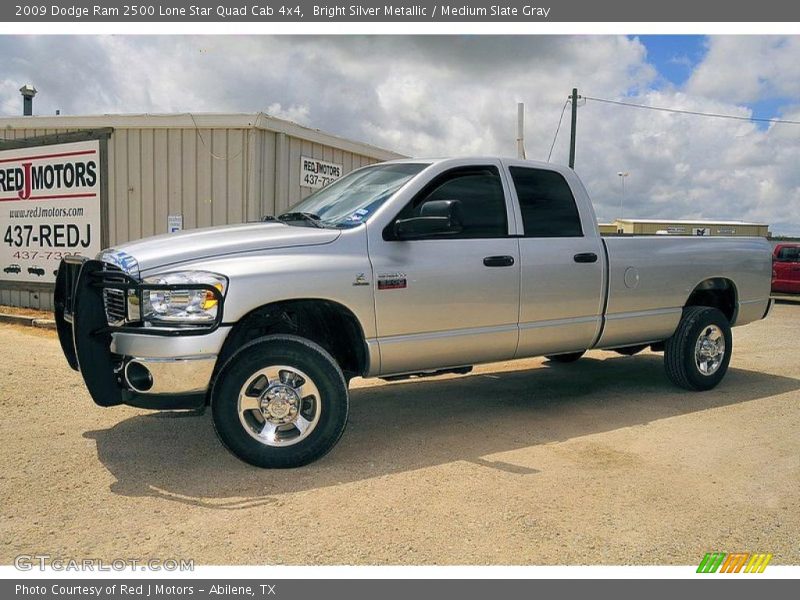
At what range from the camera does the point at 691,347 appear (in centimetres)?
630

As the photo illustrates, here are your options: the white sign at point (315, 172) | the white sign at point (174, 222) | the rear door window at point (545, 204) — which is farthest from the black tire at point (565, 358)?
the white sign at point (174, 222)

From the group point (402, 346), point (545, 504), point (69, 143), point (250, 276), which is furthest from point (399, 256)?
point (69, 143)

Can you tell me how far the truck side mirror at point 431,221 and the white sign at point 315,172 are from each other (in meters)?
6.02

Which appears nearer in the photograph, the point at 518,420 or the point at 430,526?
the point at 430,526

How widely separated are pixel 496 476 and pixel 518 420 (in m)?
1.35

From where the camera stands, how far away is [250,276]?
4012 mm

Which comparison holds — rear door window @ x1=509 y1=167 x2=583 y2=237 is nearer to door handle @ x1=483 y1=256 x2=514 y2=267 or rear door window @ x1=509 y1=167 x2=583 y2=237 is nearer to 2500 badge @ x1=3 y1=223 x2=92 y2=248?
door handle @ x1=483 y1=256 x2=514 y2=267

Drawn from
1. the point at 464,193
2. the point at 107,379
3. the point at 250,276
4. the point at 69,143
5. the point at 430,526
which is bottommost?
the point at 430,526

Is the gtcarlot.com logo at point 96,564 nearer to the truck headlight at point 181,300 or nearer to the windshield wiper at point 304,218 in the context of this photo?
the truck headlight at point 181,300

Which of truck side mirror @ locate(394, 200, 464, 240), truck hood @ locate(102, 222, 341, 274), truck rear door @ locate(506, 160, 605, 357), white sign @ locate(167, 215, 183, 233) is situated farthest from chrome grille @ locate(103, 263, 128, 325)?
white sign @ locate(167, 215, 183, 233)

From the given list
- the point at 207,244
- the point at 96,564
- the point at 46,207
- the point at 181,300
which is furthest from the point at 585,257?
the point at 46,207

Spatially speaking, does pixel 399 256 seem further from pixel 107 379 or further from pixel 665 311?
pixel 665 311

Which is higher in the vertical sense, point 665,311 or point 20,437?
point 665,311

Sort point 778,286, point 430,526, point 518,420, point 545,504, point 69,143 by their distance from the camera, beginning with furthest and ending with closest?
point 778,286 < point 69,143 < point 518,420 < point 545,504 < point 430,526
